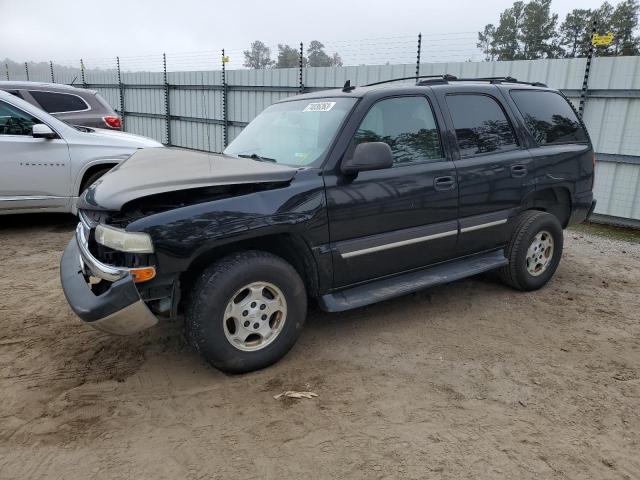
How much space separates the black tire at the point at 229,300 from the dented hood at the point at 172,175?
1.67 ft

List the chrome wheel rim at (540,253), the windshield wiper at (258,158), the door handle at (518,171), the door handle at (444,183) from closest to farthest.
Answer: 1. the windshield wiper at (258,158)
2. the door handle at (444,183)
3. the door handle at (518,171)
4. the chrome wheel rim at (540,253)

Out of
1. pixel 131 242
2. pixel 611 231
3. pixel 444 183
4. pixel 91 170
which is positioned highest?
pixel 444 183

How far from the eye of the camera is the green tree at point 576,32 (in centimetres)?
1642

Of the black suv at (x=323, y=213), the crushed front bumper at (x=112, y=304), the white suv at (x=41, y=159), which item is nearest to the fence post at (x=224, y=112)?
the white suv at (x=41, y=159)

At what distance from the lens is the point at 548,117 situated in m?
4.89

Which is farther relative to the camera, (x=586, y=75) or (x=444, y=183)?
(x=586, y=75)

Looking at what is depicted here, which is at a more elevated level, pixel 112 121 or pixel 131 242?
pixel 112 121

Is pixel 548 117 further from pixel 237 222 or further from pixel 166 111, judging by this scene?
pixel 166 111

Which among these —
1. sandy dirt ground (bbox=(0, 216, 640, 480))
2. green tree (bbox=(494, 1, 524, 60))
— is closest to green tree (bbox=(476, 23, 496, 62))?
green tree (bbox=(494, 1, 524, 60))

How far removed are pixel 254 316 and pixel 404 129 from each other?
73.6 inches

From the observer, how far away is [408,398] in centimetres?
309

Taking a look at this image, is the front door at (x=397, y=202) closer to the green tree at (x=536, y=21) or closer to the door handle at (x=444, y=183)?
the door handle at (x=444, y=183)

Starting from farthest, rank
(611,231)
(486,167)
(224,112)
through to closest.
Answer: (224,112)
(611,231)
(486,167)

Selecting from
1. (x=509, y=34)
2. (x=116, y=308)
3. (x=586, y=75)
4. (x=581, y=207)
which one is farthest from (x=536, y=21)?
(x=116, y=308)
